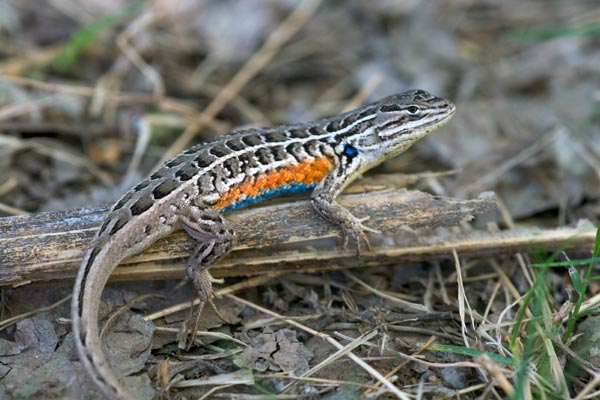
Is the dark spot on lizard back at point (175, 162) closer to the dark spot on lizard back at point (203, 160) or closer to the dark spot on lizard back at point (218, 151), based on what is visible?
the dark spot on lizard back at point (203, 160)

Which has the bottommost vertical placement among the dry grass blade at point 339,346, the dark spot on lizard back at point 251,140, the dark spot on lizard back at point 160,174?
the dry grass blade at point 339,346

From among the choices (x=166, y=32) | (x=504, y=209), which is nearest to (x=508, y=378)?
(x=504, y=209)

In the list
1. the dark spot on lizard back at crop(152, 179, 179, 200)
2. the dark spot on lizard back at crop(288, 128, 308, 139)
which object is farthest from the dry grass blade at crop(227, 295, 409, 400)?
the dark spot on lizard back at crop(288, 128, 308, 139)

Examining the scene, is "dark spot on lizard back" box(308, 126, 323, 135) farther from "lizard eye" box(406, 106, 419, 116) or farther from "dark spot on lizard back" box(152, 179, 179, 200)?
"dark spot on lizard back" box(152, 179, 179, 200)

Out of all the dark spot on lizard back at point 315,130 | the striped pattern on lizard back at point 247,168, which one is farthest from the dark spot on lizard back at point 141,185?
the dark spot on lizard back at point 315,130

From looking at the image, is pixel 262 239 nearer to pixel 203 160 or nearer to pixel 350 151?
pixel 203 160

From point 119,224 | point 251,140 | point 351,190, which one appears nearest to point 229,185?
point 251,140
